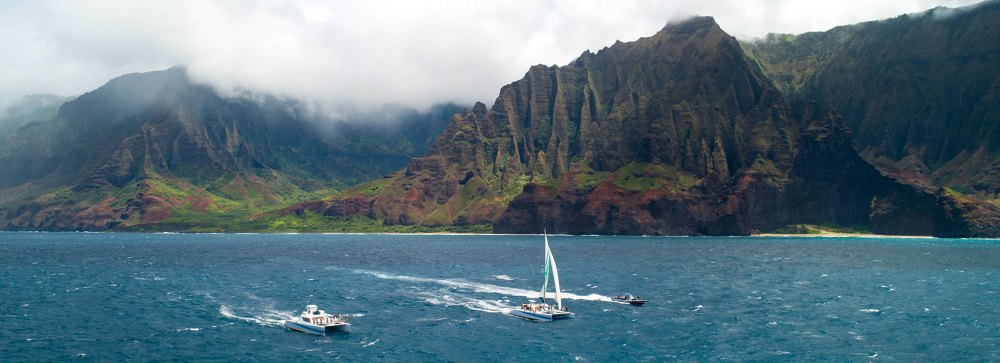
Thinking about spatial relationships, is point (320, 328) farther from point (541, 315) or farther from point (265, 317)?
point (541, 315)

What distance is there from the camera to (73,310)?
137000 mm

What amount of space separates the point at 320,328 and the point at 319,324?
113cm

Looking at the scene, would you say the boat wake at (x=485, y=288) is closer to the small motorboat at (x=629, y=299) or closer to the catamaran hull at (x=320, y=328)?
the small motorboat at (x=629, y=299)

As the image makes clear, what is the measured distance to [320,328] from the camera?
113 m

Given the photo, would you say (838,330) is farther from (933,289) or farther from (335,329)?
(335,329)

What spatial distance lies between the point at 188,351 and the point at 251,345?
25.6ft

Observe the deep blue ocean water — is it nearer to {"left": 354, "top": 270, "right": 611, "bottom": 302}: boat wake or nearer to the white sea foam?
{"left": 354, "top": 270, "right": 611, "bottom": 302}: boat wake

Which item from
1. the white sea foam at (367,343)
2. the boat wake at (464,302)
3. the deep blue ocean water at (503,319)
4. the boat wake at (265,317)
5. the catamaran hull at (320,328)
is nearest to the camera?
the deep blue ocean water at (503,319)

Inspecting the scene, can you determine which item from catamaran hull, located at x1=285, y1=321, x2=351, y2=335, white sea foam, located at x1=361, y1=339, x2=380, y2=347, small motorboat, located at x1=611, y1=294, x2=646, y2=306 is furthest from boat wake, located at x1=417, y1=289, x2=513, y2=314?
white sea foam, located at x1=361, y1=339, x2=380, y2=347

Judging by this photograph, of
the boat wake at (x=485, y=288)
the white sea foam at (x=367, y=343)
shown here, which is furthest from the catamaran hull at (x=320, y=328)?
the boat wake at (x=485, y=288)

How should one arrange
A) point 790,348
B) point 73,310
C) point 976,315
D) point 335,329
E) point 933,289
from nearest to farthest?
point 790,348
point 335,329
point 976,315
point 73,310
point 933,289

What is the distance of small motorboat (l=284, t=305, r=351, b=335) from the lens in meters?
114

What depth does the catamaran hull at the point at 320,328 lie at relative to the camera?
113m

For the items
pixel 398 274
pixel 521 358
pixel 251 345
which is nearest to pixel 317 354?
pixel 251 345
